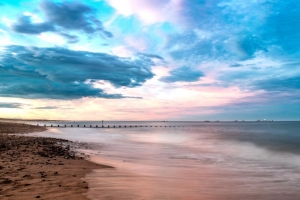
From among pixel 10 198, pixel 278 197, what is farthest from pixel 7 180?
pixel 278 197

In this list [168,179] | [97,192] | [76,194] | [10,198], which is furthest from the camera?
[168,179]

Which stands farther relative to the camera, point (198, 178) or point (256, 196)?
point (198, 178)

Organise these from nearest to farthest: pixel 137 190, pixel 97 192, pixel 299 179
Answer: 1. pixel 97 192
2. pixel 137 190
3. pixel 299 179

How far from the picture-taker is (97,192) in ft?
27.1

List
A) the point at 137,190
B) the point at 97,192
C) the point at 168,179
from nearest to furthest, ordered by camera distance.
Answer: the point at 97,192, the point at 137,190, the point at 168,179

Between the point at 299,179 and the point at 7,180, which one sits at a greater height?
the point at 7,180

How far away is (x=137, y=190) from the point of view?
346 inches

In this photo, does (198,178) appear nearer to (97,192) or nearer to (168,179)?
(168,179)

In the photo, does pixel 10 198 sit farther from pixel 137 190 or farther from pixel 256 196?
pixel 256 196

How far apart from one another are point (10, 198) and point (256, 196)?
8.44 metres

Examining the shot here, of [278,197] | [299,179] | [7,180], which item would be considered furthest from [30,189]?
[299,179]

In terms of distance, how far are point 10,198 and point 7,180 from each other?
2.08 metres

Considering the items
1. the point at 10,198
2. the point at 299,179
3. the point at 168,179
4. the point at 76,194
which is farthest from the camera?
the point at 299,179

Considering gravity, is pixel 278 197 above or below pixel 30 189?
below
